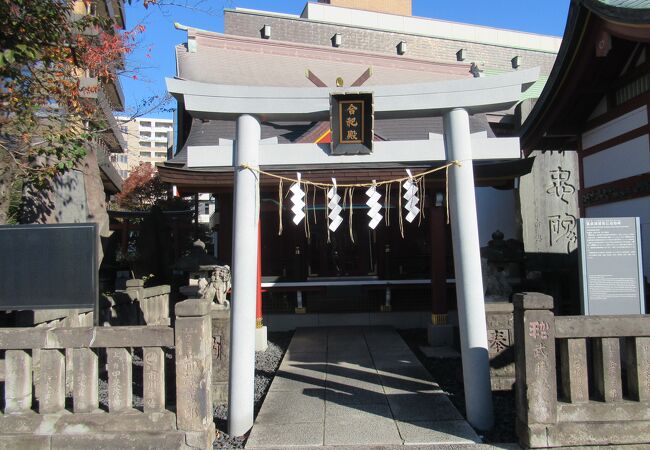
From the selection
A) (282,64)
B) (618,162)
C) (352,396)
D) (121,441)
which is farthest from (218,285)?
(282,64)

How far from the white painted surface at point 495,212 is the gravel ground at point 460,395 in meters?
5.83

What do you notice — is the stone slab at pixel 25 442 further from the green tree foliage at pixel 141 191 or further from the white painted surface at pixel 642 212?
the green tree foliage at pixel 141 191

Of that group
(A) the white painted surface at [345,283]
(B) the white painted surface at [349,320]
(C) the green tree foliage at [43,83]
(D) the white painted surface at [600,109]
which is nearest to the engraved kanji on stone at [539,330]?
(D) the white painted surface at [600,109]

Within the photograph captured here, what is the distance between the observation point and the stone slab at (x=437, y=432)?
473cm

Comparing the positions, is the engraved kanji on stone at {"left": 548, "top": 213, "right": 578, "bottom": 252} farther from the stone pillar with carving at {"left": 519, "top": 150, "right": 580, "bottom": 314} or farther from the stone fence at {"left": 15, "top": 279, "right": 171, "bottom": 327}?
the stone fence at {"left": 15, "top": 279, "right": 171, "bottom": 327}

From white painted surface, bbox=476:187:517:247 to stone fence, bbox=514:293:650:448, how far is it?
935cm

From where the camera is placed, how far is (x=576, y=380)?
452cm

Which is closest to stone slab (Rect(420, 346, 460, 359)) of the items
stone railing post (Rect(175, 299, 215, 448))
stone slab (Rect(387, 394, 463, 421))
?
stone slab (Rect(387, 394, 463, 421))

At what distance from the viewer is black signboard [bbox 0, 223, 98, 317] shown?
5203 mm

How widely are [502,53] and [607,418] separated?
2943cm

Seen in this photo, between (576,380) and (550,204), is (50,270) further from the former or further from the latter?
(550,204)

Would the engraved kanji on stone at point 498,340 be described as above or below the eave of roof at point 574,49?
below

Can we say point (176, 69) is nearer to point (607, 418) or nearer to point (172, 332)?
point (172, 332)

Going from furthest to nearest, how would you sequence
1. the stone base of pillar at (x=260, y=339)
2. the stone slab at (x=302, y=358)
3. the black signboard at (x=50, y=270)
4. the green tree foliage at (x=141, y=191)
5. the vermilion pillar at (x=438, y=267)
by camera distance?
the green tree foliage at (x=141, y=191) < the vermilion pillar at (x=438, y=267) < the stone base of pillar at (x=260, y=339) < the stone slab at (x=302, y=358) < the black signboard at (x=50, y=270)
